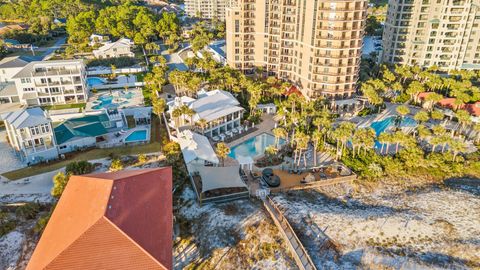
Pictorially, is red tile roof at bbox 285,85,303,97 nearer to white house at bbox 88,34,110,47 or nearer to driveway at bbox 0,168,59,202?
driveway at bbox 0,168,59,202

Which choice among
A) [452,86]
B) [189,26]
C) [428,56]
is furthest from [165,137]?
[189,26]

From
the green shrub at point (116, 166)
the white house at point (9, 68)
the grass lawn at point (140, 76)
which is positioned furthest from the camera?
the grass lawn at point (140, 76)

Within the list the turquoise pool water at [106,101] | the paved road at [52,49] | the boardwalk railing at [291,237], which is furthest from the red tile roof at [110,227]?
the paved road at [52,49]

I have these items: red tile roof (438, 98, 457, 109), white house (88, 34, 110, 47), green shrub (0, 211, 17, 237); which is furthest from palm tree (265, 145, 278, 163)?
white house (88, 34, 110, 47)

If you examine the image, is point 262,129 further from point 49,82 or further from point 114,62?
point 114,62

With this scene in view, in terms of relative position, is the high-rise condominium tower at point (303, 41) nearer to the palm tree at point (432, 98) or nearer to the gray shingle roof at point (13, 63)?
the palm tree at point (432, 98)

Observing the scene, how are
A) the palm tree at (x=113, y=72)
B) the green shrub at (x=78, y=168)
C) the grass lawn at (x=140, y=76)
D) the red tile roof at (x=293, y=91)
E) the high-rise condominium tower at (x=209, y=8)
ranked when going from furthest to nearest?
the high-rise condominium tower at (x=209, y=8) → the palm tree at (x=113, y=72) → the grass lawn at (x=140, y=76) → the red tile roof at (x=293, y=91) → the green shrub at (x=78, y=168)

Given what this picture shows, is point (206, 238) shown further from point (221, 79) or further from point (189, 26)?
point (189, 26)

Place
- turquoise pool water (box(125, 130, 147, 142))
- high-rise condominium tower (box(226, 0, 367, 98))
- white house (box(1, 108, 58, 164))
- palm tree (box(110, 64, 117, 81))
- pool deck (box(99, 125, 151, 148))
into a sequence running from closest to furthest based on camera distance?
white house (box(1, 108, 58, 164)), pool deck (box(99, 125, 151, 148)), turquoise pool water (box(125, 130, 147, 142)), high-rise condominium tower (box(226, 0, 367, 98)), palm tree (box(110, 64, 117, 81))
